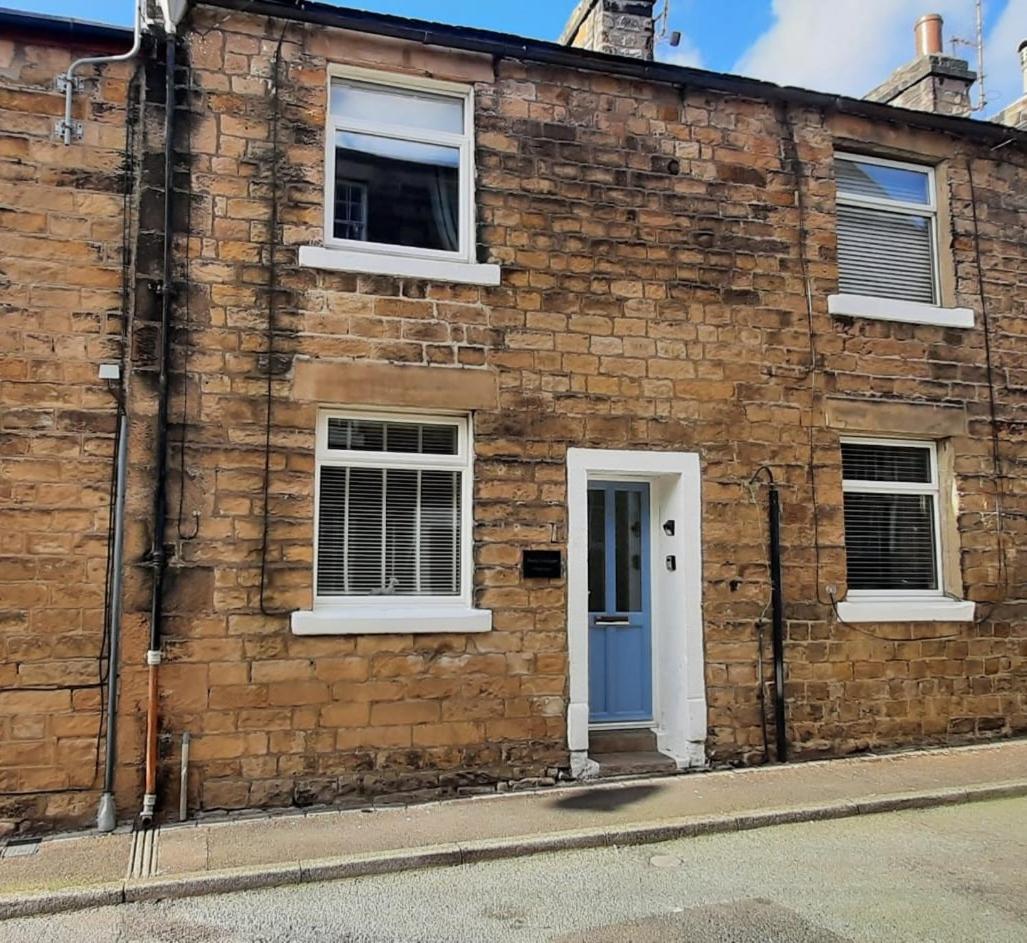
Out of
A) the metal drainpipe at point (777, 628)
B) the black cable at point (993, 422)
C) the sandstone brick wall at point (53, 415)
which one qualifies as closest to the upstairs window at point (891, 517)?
the black cable at point (993, 422)

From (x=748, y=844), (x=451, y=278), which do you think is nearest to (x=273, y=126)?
(x=451, y=278)

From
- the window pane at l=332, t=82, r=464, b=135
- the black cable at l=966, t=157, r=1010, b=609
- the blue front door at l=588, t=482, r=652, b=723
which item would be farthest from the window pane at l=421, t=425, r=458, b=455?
the black cable at l=966, t=157, r=1010, b=609

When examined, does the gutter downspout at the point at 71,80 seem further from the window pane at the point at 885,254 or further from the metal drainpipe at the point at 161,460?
the window pane at the point at 885,254

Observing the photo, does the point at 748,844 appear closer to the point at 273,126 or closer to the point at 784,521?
the point at 784,521

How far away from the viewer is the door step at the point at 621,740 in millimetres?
7609

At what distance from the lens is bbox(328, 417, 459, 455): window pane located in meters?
7.04

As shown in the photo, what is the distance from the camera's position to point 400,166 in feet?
24.5

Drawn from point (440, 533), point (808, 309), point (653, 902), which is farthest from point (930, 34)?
point (653, 902)

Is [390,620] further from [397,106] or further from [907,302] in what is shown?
[907,302]

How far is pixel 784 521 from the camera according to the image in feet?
25.9

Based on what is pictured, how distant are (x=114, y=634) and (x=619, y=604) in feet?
13.3

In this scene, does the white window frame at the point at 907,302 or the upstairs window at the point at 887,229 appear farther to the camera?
the upstairs window at the point at 887,229

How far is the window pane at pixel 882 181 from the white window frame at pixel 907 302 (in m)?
0.03

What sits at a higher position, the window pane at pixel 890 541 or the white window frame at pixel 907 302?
the white window frame at pixel 907 302
